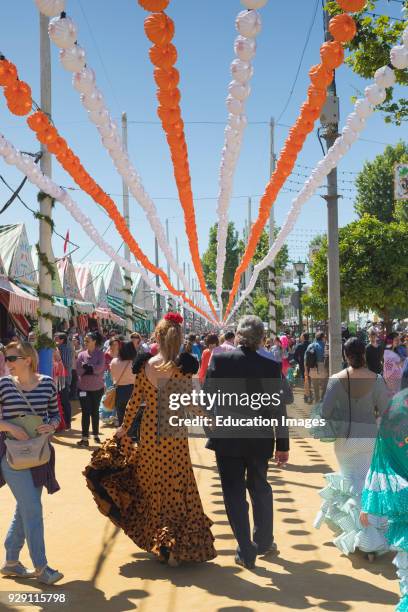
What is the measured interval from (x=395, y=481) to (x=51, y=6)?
368cm

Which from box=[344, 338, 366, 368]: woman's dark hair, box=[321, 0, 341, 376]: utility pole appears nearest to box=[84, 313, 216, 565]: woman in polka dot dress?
box=[344, 338, 366, 368]: woman's dark hair

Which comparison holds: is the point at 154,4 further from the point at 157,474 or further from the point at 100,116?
the point at 157,474

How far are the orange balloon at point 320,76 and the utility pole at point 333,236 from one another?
17.6ft

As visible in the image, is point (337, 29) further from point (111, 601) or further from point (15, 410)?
point (111, 601)

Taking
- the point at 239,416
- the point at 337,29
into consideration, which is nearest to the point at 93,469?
the point at 239,416

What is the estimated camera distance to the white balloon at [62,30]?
16.0 feet

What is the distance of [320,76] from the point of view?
6.19m

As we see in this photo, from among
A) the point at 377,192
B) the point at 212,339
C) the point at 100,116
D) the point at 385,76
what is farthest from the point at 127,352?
the point at 377,192

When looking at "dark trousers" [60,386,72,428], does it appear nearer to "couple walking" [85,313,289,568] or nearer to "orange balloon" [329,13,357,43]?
"couple walking" [85,313,289,568]

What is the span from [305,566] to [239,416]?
1.24 metres

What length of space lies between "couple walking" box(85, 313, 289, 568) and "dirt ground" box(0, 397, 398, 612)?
0.72 ft

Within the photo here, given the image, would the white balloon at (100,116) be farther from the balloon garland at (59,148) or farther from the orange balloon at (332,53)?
the orange balloon at (332,53)

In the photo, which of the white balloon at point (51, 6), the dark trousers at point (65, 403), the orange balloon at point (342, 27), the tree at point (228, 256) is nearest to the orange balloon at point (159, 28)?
the white balloon at point (51, 6)

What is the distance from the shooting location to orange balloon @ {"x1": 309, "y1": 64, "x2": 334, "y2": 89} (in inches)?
241
